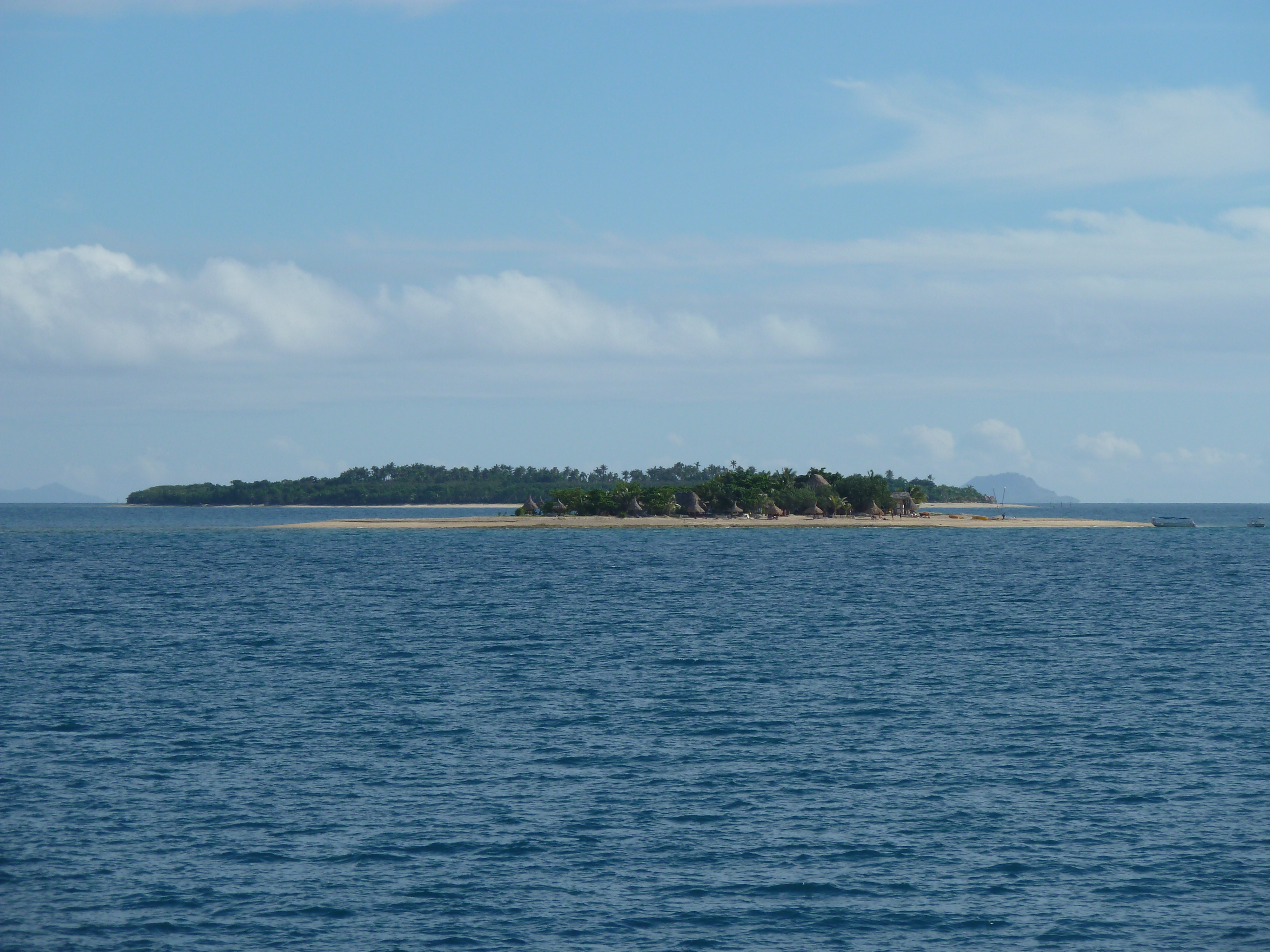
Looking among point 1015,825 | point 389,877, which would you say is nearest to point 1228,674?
point 1015,825

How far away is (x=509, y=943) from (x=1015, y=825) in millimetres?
13850

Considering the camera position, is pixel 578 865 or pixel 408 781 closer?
pixel 578 865

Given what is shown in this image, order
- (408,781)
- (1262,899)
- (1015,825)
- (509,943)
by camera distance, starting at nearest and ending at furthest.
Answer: (509,943) → (1262,899) → (1015,825) → (408,781)

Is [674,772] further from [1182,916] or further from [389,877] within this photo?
[1182,916]

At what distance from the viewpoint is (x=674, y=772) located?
3494cm

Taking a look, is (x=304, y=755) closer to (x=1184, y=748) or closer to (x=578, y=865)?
(x=578, y=865)

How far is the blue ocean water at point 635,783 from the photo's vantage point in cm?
2398

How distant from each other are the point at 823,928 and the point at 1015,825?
8.47m

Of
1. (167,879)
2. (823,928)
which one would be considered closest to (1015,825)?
(823,928)

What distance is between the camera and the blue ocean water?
24.0 meters

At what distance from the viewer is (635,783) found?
1321 inches

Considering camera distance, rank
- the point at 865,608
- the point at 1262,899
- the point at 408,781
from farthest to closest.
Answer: the point at 865,608, the point at 408,781, the point at 1262,899

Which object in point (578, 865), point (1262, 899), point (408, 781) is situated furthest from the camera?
point (408, 781)

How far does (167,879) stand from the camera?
25922 millimetres
